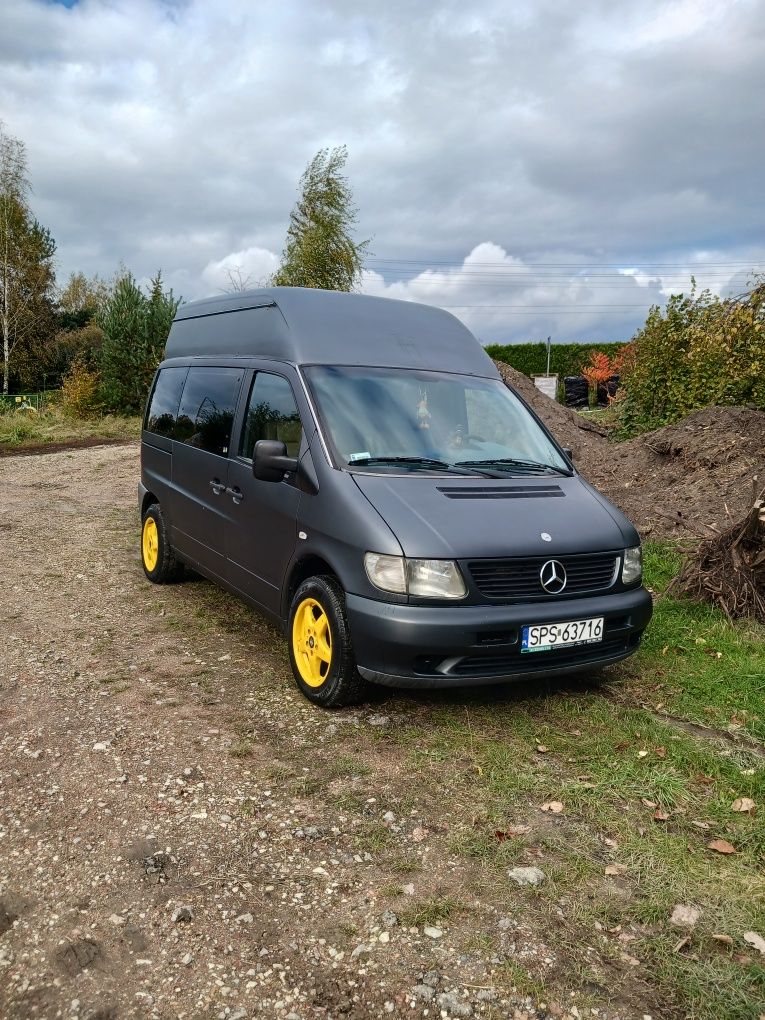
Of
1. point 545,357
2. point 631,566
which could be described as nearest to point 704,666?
point 631,566

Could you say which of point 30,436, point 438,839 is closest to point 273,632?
point 438,839

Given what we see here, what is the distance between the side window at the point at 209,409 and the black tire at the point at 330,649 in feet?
5.00

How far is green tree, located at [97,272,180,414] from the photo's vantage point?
23.4 metres

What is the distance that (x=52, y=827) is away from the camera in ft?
10.8

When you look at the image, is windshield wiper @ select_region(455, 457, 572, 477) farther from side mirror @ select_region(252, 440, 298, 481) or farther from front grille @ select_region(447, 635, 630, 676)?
front grille @ select_region(447, 635, 630, 676)

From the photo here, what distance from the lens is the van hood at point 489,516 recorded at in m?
3.99

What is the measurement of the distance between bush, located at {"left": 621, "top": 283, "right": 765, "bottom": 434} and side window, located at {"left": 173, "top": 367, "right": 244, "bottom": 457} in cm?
771

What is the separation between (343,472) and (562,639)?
142 cm

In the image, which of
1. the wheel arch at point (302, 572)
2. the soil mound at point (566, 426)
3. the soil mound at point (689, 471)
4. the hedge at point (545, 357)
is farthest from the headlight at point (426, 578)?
the hedge at point (545, 357)

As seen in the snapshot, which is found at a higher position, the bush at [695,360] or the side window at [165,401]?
the bush at [695,360]

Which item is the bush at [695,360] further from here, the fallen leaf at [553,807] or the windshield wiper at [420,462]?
the fallen leaf at [553,807]

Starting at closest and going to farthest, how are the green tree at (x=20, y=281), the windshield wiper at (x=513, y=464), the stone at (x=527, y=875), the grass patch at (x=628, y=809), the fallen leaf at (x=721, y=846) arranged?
the grass patch at (x=628, y=809), the stone at (x=527, y=875), the fallen leaf at (x=721, y=846), the windshield wiper at (x=513, y=464), the green tree at (x=20, y=281)

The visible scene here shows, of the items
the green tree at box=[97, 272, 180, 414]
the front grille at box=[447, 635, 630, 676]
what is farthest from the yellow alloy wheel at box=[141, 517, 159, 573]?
the green tree at box=[97, 272, 180, 414]

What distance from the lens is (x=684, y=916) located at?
2.82 meters
